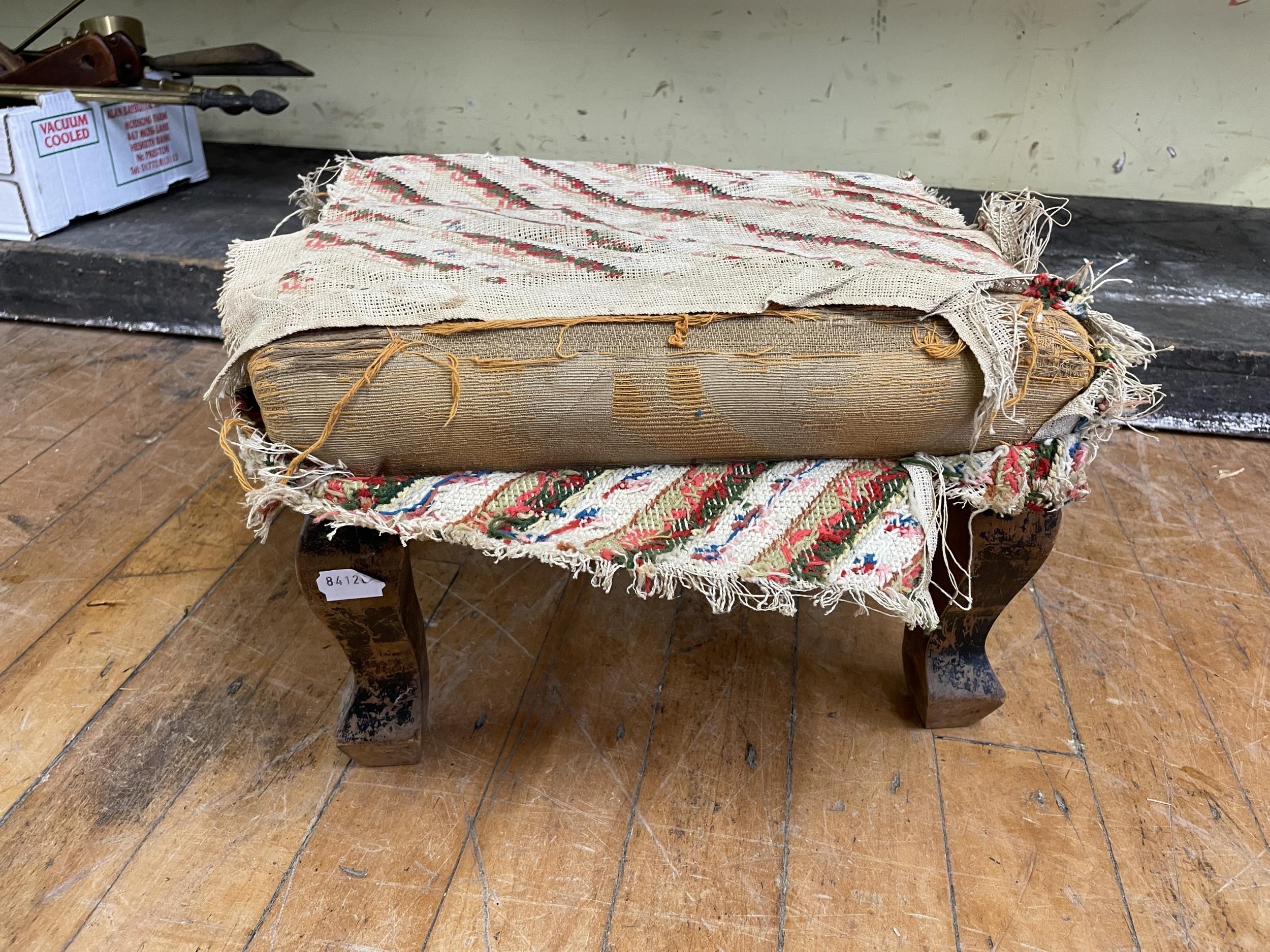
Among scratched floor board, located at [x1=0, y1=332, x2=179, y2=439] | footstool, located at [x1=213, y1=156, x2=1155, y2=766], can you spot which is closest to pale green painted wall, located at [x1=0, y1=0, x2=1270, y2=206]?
scratched floor board, located at [x1=0, y1=332, x2=179, y2=439]

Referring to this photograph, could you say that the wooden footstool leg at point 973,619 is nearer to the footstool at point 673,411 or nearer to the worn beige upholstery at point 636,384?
the footstool at point 673,411

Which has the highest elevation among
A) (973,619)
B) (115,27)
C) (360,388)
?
(115,27)

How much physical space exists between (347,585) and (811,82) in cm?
154

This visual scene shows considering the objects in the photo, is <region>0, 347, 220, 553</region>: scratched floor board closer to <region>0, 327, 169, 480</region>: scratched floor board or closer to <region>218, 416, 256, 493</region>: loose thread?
<region>0, 327, 169, 480</region>: scratched floor board

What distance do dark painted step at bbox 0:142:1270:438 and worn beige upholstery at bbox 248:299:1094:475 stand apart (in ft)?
3.05

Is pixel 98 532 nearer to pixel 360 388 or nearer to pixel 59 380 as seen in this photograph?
pixel 59 380

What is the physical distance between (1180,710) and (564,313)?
30.6 inches

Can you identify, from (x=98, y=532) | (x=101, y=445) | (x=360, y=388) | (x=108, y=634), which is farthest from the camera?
(x=101, y=445)

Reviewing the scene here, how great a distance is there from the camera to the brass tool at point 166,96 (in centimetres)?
171

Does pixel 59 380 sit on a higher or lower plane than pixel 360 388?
lower

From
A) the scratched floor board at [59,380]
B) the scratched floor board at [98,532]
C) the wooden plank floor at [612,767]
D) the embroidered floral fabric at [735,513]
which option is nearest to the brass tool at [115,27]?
the scratched floor board at [59,380]

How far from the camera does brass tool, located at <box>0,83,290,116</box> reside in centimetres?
171

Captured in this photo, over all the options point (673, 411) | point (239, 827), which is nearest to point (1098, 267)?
point (673, 411)

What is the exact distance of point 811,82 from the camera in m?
1.94
